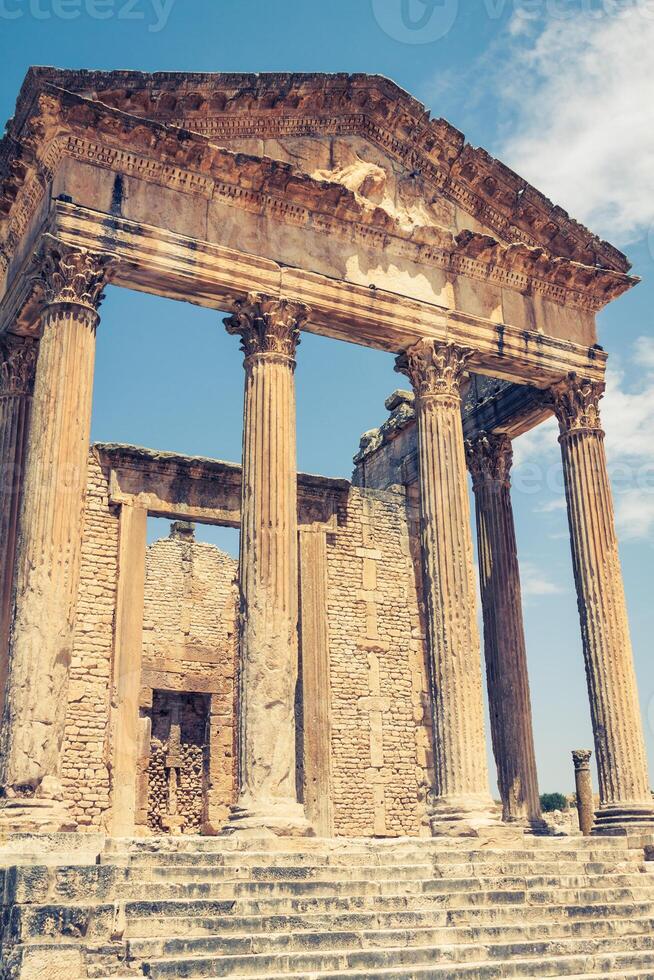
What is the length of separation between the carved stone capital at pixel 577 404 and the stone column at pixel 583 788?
8.96m

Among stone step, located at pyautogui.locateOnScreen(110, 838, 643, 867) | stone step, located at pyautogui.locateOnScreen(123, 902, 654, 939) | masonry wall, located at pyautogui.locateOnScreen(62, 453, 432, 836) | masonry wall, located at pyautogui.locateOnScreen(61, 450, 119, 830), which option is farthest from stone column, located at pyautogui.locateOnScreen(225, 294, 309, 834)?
masonry wall, located at pyautogui.locateOnScreen(62, 453, 432, 836)

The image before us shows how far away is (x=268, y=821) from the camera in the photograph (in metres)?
11.8

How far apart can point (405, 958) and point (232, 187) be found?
10430mm

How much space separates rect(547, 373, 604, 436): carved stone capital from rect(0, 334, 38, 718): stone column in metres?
8.74

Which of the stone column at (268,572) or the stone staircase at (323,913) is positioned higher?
the stone column at (268,572)

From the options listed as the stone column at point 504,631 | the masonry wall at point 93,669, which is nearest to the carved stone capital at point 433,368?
the stone column at point 504,631

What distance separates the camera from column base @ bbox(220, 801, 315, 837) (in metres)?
11.7

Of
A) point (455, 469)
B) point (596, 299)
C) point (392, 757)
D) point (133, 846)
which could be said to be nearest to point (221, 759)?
point (392, 757)

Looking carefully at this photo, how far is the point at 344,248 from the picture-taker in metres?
15.2

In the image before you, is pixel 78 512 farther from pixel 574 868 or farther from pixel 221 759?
pixel 221 759

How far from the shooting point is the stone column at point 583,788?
831 inches

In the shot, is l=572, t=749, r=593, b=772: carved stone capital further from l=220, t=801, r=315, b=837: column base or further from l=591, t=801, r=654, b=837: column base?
l=220, t=801, r=315, b=837: column base

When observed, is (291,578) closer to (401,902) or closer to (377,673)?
(401,902)

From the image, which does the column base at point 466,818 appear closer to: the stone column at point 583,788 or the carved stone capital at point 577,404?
the carved stone capital at point 577,404
